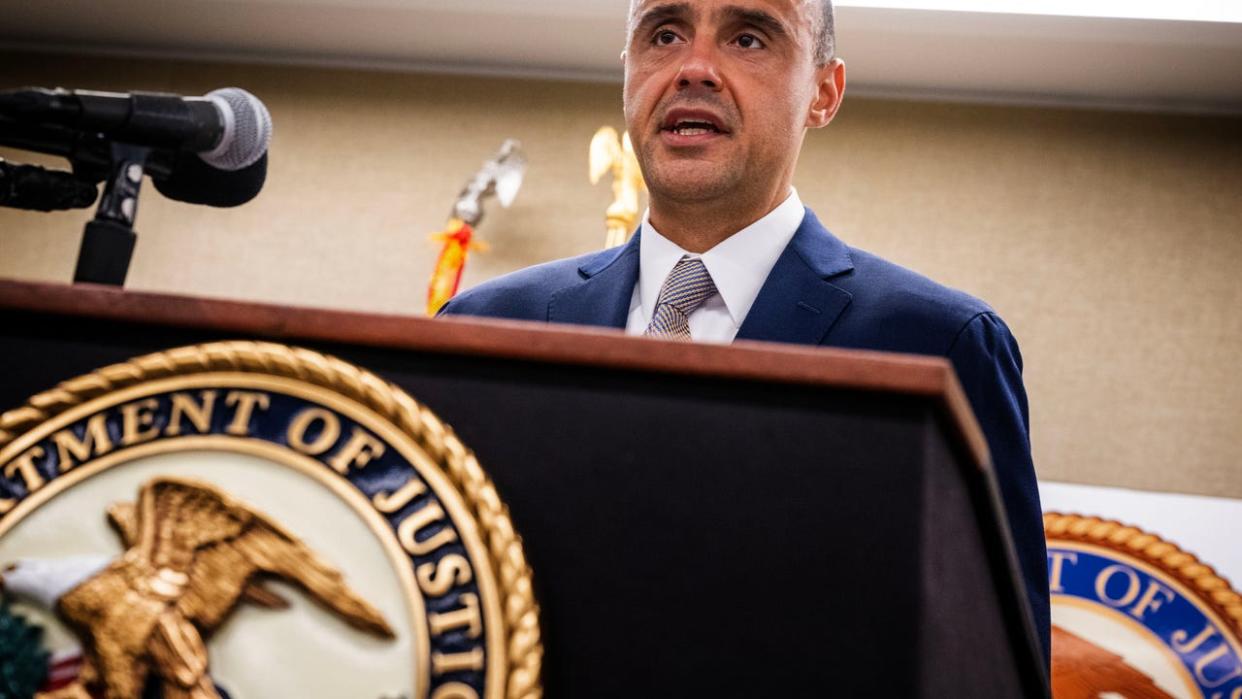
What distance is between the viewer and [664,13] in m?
1.69

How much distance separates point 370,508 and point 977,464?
1.12 feet

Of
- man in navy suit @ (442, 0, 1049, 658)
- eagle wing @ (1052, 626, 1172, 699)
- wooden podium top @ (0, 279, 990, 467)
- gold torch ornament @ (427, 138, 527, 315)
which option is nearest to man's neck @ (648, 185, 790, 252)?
man in navy suit @ (442, 0, 1049, 658)

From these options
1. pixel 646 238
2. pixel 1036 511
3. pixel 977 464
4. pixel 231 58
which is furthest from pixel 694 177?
pixel 231 58

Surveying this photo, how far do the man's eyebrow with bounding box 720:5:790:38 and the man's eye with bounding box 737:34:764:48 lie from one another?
14 millimetres

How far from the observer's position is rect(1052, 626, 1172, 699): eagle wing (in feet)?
10.7

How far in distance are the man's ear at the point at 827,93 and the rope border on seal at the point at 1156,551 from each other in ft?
6.10

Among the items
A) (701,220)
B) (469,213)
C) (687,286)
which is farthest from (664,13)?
(469,213)

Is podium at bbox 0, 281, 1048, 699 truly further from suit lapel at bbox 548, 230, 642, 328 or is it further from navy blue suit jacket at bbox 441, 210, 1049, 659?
suit lapel at bbox 548, 230, 642, 328

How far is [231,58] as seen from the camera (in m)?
4.74

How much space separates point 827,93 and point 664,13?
0.35m

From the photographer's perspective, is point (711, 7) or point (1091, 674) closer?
point (711, 7)

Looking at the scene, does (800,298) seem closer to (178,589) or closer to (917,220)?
(178,589)

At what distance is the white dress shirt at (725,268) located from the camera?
155cm

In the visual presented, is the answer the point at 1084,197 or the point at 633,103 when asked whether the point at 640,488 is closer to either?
the point at 633,103
